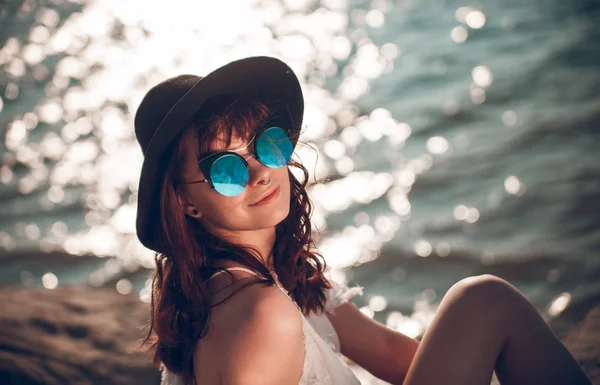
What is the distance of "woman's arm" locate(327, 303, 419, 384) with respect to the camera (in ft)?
10.8

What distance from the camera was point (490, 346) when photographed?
2711 millimetres

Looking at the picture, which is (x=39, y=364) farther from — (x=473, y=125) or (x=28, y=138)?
(x=28, y=138)

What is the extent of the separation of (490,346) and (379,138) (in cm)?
570

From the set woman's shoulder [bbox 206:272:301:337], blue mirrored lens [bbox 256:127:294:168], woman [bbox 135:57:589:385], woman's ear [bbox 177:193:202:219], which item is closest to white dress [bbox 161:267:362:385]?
woman [bbox 135:57:589:385]

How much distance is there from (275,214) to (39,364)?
178cm

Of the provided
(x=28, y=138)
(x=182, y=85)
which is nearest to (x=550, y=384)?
(x=182, y=85)

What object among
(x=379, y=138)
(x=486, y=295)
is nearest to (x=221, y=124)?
(x=486, y=295)

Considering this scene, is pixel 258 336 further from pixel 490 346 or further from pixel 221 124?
pixel 490 346

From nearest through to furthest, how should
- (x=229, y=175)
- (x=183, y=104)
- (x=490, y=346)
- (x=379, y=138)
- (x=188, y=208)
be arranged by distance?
(x=183, y=104) → (x=229, y=175) → (x=188, y=208) → (x=490, y=346) → (x=379, y=138)

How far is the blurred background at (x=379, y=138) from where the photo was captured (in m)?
6.10

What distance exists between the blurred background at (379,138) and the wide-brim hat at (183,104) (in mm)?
1345

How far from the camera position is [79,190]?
8.04 meters

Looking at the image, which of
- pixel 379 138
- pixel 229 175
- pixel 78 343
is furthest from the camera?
pixel 379 138

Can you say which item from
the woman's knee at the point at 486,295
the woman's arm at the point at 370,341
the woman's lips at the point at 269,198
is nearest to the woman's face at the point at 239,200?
the woman's lips at the point at 269,198
